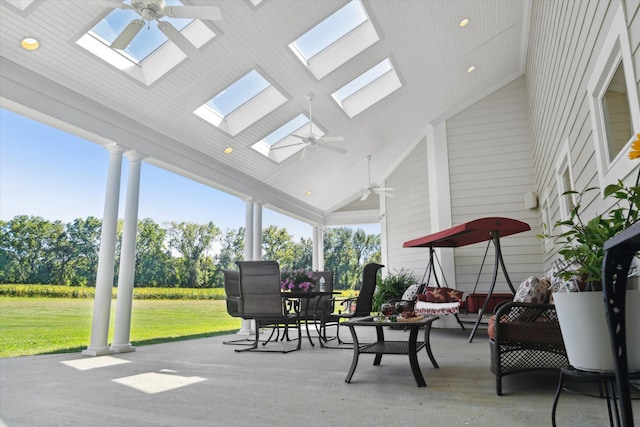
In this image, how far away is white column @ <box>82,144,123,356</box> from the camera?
4902 mm

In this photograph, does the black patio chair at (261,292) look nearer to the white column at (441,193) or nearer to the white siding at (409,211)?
the white column at (441,193)

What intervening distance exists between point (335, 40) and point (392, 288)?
506 centimetres

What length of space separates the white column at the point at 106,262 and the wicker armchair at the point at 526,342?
430cm

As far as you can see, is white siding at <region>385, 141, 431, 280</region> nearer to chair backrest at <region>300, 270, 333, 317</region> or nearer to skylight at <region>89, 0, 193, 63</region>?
chair backrest at <region>300, 270, 333, 317</region>

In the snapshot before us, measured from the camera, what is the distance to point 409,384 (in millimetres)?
2961

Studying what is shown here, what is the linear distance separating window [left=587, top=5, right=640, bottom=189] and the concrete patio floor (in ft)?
4.78

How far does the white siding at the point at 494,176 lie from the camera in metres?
7.45

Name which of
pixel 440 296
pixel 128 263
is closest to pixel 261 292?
pixel 128 263

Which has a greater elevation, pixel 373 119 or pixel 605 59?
pixel 373 119

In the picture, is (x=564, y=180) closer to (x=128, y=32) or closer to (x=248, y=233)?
(x=128, y=32)

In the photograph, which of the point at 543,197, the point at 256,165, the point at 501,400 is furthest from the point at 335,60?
the point at 501,400

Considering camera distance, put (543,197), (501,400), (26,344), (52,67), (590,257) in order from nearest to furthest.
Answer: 1. (590,257)
2. (501,400)
3. (52,67)
4. (26,344)
5. (543,197)

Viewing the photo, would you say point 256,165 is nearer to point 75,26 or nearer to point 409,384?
point 75,26

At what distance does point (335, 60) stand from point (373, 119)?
78.7 inches
